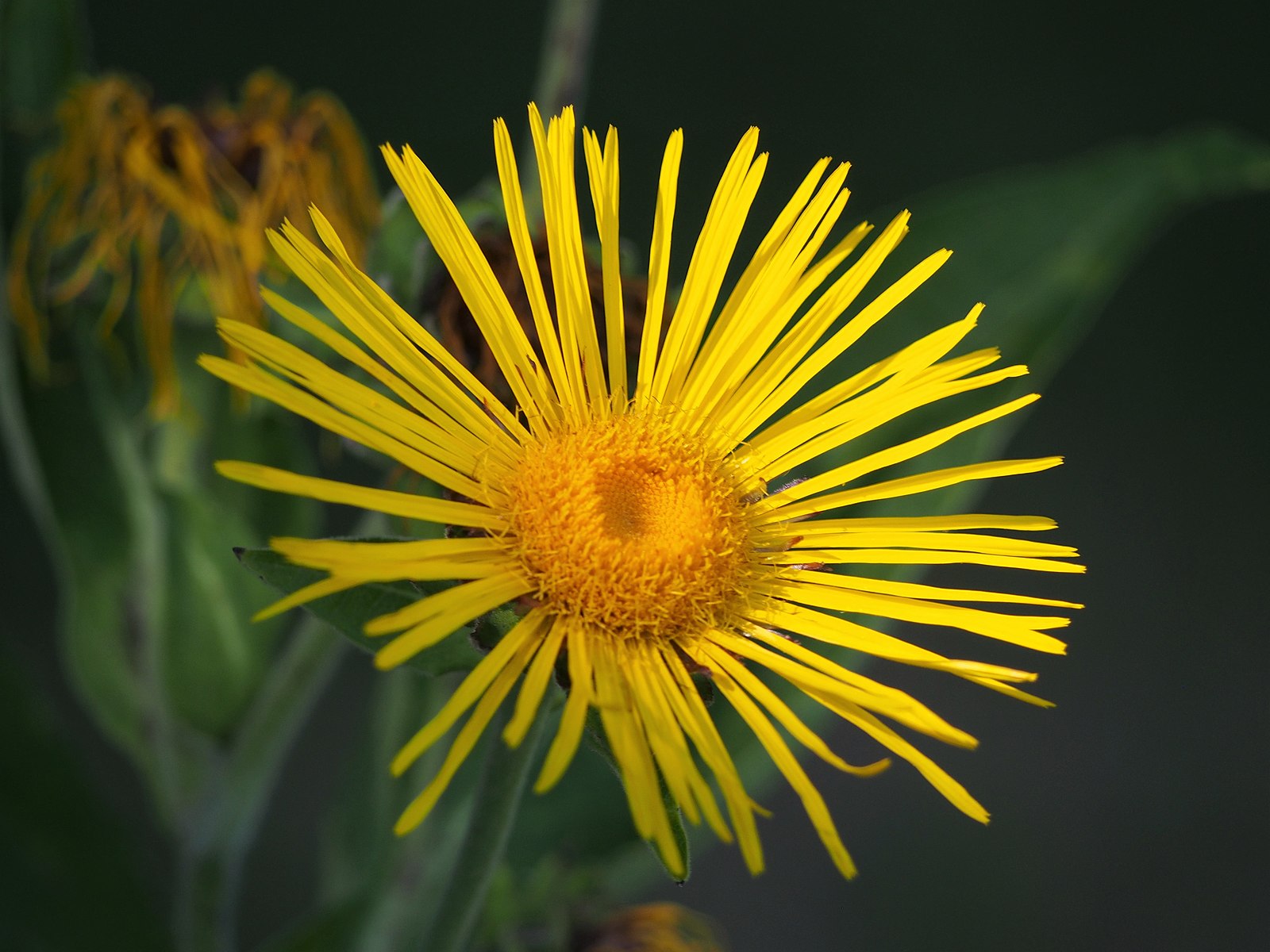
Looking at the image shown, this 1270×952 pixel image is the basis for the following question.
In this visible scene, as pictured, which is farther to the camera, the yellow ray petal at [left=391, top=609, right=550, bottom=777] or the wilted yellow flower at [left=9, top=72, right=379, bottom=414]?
the wilted yellow flower at [left=9, top=72, right=379, bottom=414]

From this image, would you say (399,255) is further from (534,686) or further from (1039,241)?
(1039,241)

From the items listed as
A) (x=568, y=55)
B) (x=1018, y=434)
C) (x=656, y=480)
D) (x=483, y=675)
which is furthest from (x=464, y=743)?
(x=1018, y=434)

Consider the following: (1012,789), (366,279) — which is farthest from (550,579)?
(1012,789)

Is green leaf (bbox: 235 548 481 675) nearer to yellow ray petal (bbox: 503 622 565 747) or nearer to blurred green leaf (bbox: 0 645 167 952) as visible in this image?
yellow ray petal (bbox: 503 622 565 747)

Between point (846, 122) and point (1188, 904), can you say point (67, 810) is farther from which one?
point (1188, 904)

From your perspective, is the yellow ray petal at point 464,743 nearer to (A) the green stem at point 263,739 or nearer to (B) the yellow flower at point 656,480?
(B) the yellow flower at point 656,480

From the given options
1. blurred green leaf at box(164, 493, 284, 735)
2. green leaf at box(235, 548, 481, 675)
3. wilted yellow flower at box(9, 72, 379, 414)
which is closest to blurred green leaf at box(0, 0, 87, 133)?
wilted yellow flower at box(9, 72, 379, 414)

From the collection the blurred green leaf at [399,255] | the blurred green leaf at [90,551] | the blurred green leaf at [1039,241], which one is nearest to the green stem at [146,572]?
the blurred green leaf at [90,551]
